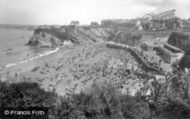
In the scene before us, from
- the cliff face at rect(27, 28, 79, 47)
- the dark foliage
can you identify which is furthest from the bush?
the cliff face at rect(27, 28, 79, 47)

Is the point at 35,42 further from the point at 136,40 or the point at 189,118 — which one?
the point at 189,118

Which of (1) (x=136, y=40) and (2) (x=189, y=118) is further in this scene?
(1) (x=136, y=40)

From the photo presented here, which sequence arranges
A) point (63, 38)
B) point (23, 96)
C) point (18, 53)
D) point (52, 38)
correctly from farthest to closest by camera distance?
point (63, 38) < point (52, 38) < point (18, 53) < point (23, 96)

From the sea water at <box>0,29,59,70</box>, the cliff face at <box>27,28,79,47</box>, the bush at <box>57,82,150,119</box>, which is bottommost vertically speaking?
the sea water at <box>0,29,59,70</box>

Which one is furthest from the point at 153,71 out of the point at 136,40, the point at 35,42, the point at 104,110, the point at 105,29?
the point at 105,29

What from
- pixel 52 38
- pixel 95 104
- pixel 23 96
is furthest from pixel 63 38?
pixel 95 104

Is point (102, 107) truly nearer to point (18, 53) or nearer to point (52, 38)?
point (18, 53)

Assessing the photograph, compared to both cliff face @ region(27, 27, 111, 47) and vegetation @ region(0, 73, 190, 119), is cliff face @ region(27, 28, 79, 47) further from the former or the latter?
vegetation @ region(0, 73, 190, 119)

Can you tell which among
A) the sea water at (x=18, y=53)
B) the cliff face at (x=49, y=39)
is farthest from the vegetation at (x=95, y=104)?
the cliff face at (x=49, y=39)

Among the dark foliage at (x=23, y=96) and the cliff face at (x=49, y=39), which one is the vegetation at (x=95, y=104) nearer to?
the dark foliage at (x=23, y=96)

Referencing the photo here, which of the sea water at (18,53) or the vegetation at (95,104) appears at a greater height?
the vegetation at (95,104)

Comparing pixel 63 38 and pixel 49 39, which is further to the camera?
pixel 63 38
